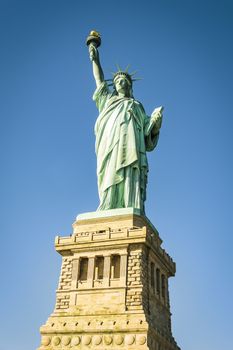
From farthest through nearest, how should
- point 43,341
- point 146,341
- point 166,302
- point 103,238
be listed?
point 166,302
point 103,238
point 43,341
point 146,341

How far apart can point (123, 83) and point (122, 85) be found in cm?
16

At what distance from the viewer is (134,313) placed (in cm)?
2252

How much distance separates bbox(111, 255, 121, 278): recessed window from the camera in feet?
80.5

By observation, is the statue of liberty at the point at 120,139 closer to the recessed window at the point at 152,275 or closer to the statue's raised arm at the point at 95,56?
the statue's raised arm at the point at 95,56

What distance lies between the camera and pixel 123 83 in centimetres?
3244

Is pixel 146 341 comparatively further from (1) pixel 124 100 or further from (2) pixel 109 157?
(1) pixel 124 100

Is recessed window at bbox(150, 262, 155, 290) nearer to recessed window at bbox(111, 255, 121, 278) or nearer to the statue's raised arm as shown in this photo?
recessed window at bbox(111, 255, 121, 278)

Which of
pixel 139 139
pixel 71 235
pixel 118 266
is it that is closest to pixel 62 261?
pixel 71 235

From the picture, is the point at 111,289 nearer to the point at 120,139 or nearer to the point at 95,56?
the point at 120,139

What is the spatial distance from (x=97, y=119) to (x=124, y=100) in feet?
6.95

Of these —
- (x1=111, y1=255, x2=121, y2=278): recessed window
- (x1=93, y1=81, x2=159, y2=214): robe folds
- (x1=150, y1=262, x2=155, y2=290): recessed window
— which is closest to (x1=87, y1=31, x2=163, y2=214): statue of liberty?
(x1=93, y1=81, x2=159, y2=214): robe folds

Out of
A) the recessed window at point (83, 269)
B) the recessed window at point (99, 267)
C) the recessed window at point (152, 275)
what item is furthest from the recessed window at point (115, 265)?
the recessed window at point (152, 275)

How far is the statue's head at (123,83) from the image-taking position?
106 feet

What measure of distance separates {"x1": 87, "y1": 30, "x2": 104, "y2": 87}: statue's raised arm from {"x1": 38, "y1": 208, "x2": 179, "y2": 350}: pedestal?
1019 cm
